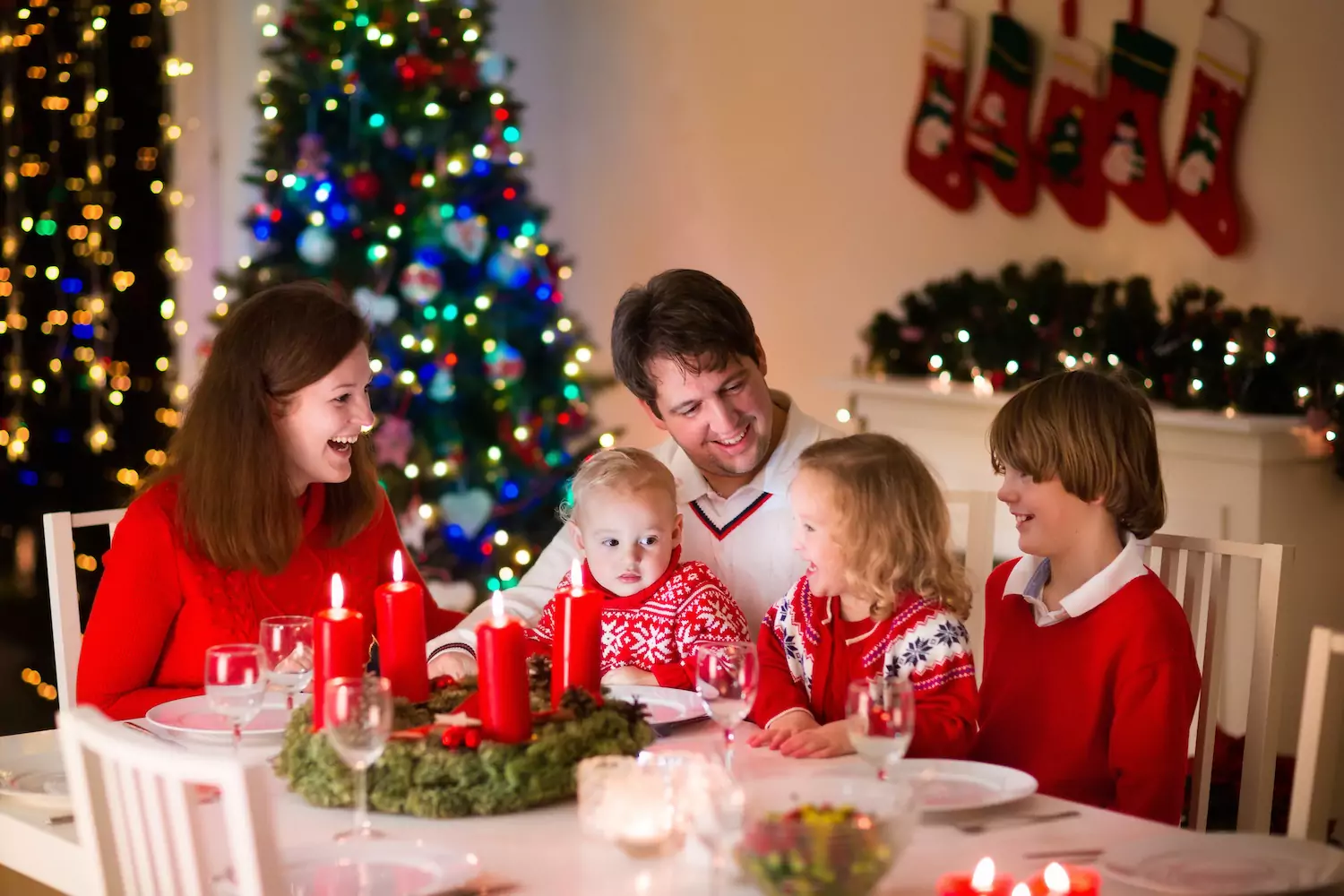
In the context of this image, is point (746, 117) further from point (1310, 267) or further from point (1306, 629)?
point (1306, 629)

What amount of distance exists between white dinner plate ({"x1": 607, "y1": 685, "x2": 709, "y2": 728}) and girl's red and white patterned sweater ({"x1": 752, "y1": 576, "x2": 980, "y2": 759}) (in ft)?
0.37

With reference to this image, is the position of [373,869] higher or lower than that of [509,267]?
lower

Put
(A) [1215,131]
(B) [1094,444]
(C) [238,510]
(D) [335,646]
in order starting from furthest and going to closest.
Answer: (A) [1215,131]
(C) [238,510]
(B) [1094,444]
(D) [335,646]

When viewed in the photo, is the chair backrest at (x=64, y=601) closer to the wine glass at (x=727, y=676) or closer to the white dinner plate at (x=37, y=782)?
the white dinner plate at (x=37, y=782)

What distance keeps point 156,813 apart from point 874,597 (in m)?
1.11

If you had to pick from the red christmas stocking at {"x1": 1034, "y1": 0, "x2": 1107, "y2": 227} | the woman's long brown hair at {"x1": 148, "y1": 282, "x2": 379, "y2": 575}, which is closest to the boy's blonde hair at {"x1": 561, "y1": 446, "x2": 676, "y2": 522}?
the woman's long brown hair at {"x1": 148, "y1": 282, "x2": 379, "y2": 575}

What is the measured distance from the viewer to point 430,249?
15.1ft

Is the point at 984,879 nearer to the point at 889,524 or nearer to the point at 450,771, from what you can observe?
the point at 450,771

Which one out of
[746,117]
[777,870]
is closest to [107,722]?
[777,870]

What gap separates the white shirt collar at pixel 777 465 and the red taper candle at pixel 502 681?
106 cm

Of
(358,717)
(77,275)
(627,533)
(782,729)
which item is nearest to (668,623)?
(627,533)

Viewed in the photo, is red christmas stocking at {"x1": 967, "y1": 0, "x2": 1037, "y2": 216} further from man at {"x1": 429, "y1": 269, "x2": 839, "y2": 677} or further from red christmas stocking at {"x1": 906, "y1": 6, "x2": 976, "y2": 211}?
man at {"x1": 429, "y1": 269, "x2": 839, "y2": 677}

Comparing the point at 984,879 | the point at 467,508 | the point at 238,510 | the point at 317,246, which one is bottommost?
the point at 467,508

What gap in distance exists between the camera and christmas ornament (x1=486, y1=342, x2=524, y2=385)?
463 centimetres
